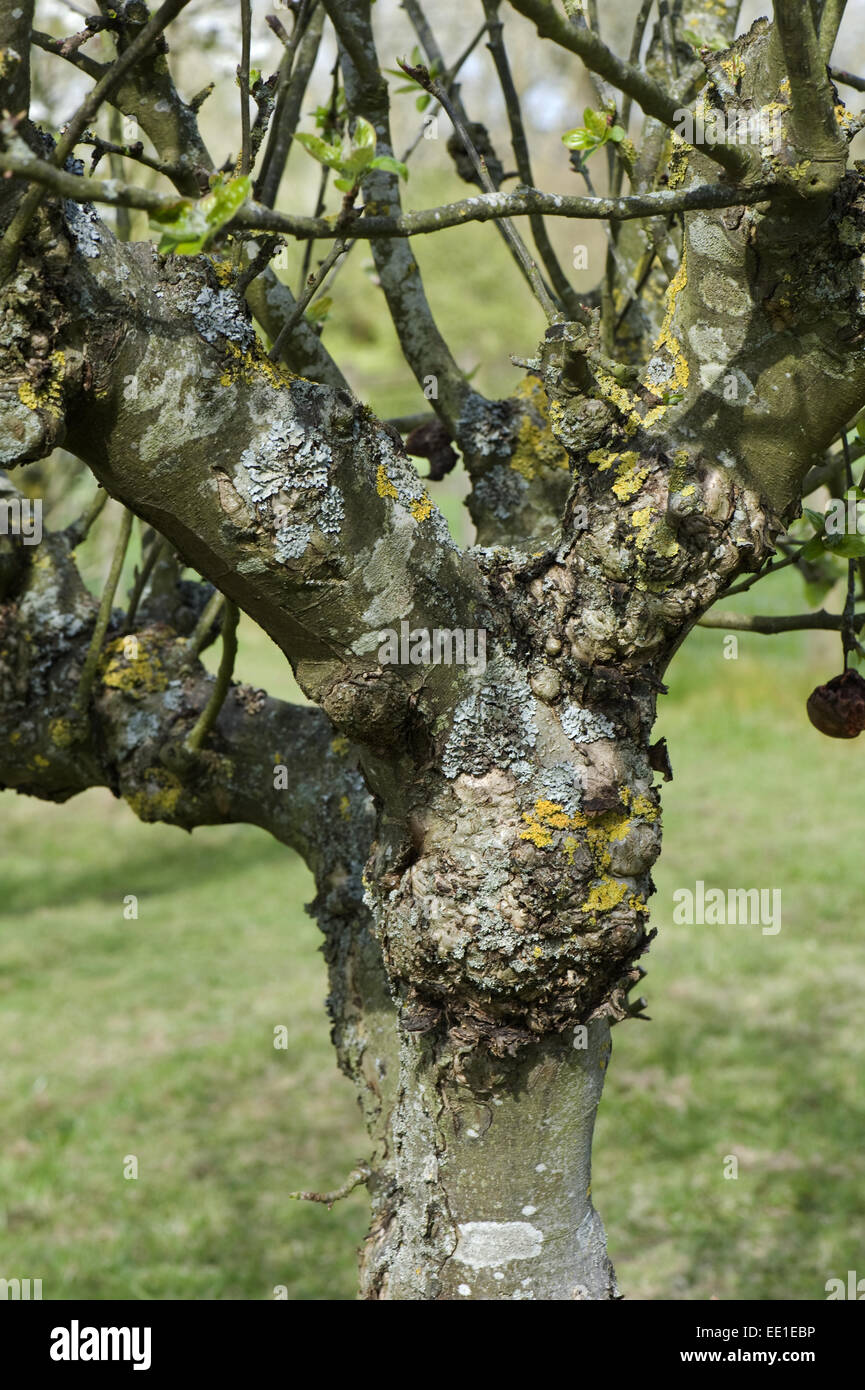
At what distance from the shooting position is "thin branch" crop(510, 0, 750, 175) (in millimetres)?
1110

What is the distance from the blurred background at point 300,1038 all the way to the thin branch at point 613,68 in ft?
2.30

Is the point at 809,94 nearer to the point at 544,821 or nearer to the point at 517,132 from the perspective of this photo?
the point at 544,821

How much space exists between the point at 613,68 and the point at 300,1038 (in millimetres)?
4819

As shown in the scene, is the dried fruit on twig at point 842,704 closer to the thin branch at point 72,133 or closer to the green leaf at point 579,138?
the green leaf at point 579,138

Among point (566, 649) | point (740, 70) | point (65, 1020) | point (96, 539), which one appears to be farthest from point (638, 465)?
point (96, 539)

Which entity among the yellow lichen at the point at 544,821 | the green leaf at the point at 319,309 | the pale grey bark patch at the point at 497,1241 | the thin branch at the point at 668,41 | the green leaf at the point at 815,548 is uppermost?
the thin branch at the point at 668,41

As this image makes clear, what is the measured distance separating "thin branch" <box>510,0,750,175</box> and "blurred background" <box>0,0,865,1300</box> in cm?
70

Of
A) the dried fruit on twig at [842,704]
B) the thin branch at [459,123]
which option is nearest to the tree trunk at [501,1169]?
the dried fruit on twig at [842,704]

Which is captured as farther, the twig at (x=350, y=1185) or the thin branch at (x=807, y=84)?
the twig at (x=350, y=1185)

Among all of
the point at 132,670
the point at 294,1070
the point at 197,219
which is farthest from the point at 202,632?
the point at 294,1070

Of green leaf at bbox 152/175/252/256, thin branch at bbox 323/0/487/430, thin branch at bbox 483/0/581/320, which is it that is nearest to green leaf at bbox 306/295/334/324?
thin branch at bbox 323/0/487/430

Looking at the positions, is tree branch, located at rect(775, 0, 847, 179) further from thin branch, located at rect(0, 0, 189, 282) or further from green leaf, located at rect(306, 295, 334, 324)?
green leaf, located at rect(306, 295, 334, 324)

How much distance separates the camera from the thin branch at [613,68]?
3.64 ft
